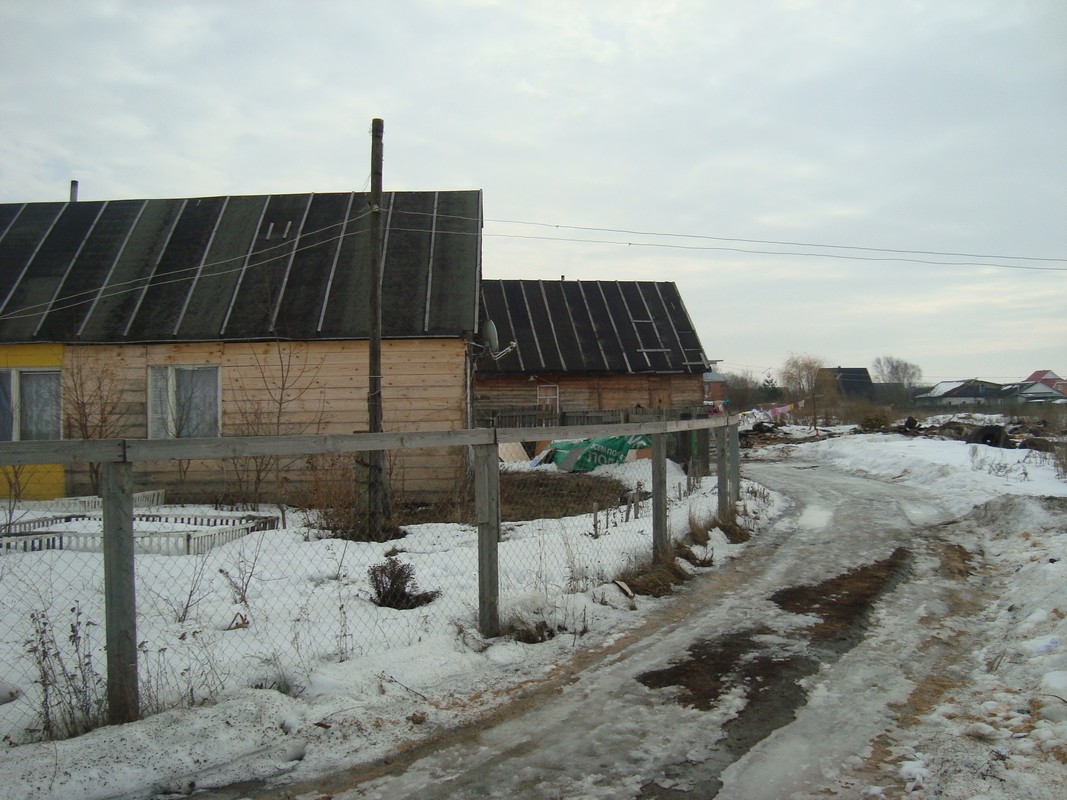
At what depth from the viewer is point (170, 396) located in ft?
47.1

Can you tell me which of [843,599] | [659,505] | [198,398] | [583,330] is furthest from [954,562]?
[583,330]

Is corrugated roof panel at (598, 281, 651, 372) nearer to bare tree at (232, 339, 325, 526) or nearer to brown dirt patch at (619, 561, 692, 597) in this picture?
bare tree at (232, 339, 325, 526)

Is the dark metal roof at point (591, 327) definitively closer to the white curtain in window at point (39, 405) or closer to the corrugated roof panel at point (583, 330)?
the corrugated roof panel at point (583, 330)

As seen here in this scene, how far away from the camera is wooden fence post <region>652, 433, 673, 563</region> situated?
7781 millimetres

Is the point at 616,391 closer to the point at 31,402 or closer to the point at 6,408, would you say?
the point at 31,402

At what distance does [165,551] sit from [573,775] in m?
5.24

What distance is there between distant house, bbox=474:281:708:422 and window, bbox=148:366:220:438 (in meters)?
10.8

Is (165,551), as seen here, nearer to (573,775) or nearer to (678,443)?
(573,775)

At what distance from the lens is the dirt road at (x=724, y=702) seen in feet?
11.5

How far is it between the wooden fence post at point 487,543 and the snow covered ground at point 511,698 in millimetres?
167

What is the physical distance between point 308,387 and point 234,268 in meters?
3.34

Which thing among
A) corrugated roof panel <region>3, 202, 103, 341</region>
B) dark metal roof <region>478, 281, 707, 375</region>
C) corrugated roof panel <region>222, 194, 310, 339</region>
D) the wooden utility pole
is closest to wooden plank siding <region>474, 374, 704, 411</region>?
dark metal roof <region>478, 281, 707, 375</region>

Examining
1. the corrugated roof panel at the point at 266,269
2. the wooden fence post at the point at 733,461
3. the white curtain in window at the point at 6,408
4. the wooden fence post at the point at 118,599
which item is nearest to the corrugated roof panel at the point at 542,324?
the corrugated roof panel at the point at 266,269

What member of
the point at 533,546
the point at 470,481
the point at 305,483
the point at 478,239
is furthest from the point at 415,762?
the point at 478,239
